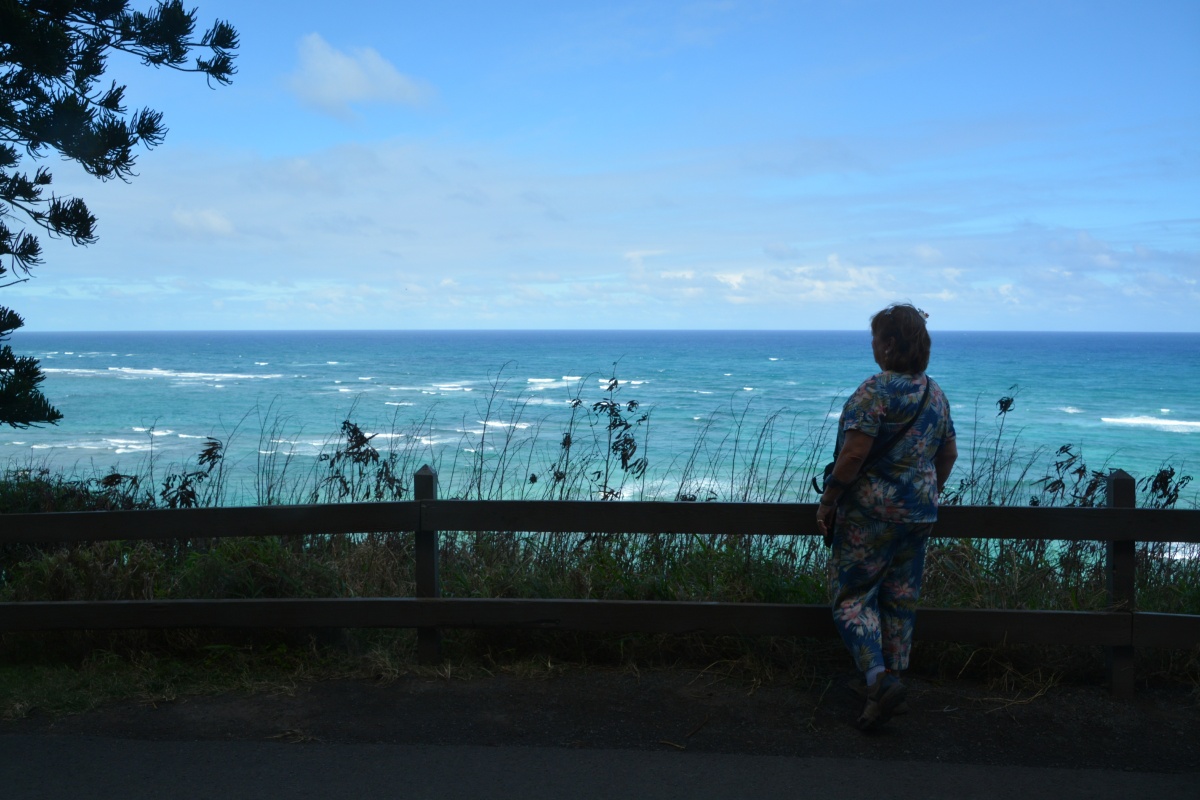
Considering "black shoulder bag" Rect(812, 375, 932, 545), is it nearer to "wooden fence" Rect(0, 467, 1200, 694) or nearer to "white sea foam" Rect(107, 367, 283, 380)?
"wooden fence" Rect(0, 467, 1200, 694)

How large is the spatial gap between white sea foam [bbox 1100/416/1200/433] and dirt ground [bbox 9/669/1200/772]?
40109 millimetres

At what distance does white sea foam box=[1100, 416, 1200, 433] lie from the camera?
128 feet

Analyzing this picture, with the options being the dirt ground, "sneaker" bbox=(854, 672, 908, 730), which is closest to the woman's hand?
"sneaker" bbox=(854, 672, 908, 730)

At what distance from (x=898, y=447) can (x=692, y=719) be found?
1.54 m

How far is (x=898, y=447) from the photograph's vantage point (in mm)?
3934

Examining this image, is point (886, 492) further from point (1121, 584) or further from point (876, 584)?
point (1121, 584)

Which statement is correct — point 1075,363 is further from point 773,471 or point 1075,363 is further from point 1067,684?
point 1067,684

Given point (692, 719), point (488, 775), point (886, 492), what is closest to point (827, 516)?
point (886, 492)

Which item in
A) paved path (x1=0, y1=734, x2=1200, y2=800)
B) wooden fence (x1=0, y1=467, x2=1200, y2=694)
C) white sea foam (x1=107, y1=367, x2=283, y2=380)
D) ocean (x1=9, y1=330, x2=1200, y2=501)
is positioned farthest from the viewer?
white sea foam (x1=107, y1=367, x2=283, y2=380)

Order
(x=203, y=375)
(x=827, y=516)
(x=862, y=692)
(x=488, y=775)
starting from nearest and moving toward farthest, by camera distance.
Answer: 1. (x=488, y=775)
2. (x=827, y=516)
3. (x=862, y=692)
4. (x=203, y=375)

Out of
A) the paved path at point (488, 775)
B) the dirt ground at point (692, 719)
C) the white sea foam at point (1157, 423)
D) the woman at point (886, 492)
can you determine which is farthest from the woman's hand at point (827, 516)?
the white sea foam at point (1157, 423)

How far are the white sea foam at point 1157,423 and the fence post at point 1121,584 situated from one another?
39.7m

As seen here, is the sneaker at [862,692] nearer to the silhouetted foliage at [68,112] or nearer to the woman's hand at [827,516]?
the woman's hand at [827,516]

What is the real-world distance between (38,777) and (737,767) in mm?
2760
